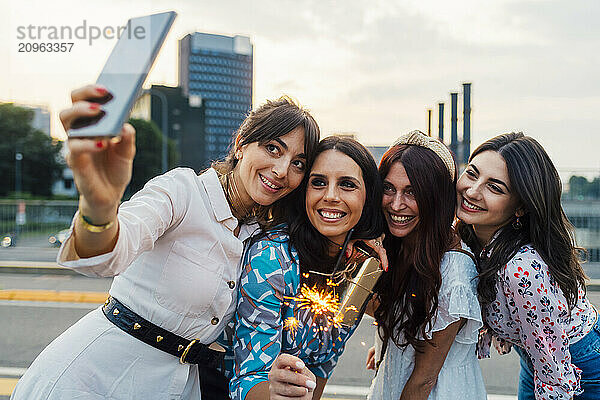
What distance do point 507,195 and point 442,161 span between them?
1.01 feet

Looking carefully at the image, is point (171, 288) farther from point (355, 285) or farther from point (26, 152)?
point (26, 152)

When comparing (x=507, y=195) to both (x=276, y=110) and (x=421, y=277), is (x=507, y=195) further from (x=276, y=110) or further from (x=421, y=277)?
(x=276, y=110)

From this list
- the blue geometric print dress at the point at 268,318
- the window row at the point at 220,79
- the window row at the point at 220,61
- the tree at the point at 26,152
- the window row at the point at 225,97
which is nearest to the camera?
the blue geometric print dress at the point at 268,318

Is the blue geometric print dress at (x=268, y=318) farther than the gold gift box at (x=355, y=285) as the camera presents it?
No

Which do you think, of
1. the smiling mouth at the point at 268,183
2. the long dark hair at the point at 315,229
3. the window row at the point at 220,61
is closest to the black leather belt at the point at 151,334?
the long dark hair at the point at 315,229

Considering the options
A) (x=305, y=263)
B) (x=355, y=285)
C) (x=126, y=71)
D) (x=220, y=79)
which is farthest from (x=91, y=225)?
(x=220, y=79)

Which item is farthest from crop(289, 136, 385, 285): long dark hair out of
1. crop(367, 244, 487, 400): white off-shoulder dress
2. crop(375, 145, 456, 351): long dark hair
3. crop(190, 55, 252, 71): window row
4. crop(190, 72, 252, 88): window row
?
crop(190, 55, 252, 71): window row

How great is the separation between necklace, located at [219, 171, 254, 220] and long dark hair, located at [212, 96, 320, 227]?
0.06m

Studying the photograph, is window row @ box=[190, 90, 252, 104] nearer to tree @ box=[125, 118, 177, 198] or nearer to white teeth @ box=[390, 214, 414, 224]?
tree @ box=[125, 118, 177, 198]

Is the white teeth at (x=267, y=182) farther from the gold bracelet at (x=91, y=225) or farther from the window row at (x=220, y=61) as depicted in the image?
the window row at (x=220, y=61)

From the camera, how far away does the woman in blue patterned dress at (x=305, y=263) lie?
171 cm

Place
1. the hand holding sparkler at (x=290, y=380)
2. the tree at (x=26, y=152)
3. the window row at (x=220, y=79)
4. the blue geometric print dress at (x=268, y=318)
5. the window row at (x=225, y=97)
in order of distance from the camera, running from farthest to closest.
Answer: the window row at (x=225, y=97) < the window row at (x=220, y=79) < the tree at (x=26, y=152) < the blue geometric print dress at (x=268, y=318) < the hand holding sparkler at (x=290, y=380)

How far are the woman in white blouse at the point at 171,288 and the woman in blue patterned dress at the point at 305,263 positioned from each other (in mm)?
90

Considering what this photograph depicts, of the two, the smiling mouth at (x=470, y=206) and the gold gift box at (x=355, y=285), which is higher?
the smiling mouth at (x=470, y=206)
